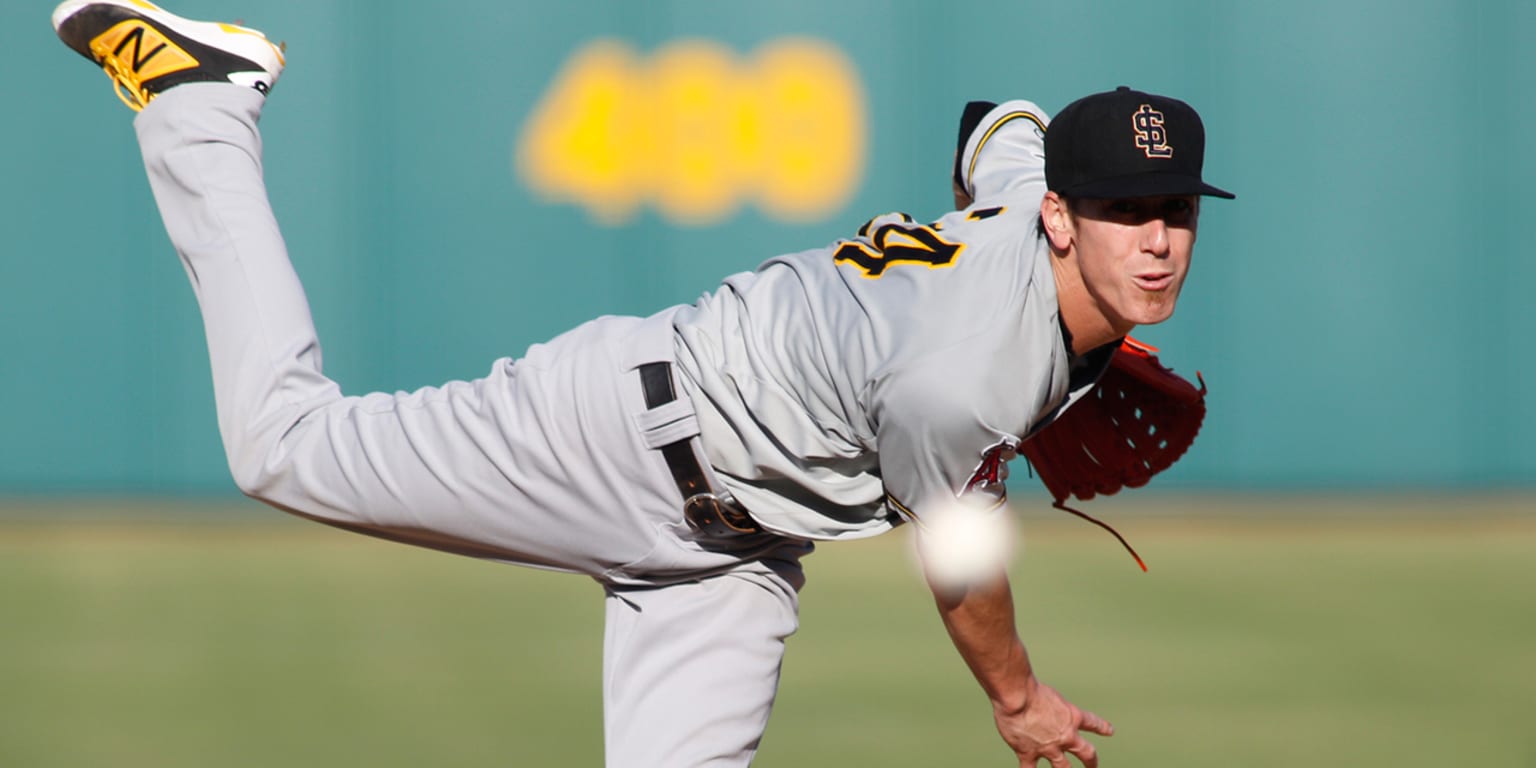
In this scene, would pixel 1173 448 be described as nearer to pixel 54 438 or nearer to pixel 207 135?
pixel 207 135

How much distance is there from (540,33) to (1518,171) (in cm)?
415

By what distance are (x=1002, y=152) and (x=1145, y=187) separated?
768mm

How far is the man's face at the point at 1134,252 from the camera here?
8.23 feet

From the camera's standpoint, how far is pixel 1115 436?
3.16 meters

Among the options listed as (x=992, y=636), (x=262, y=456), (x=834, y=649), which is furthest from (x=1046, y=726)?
(x=834, y=649)

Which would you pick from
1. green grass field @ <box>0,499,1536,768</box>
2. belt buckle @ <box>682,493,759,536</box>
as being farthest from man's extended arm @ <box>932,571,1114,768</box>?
green grass field @ <box>0,499,1536,768</box>

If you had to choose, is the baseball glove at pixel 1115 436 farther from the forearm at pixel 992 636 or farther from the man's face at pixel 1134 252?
the man's face at pixel 1134 252

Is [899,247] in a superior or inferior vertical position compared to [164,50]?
inferior

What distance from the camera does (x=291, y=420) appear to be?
2947mm

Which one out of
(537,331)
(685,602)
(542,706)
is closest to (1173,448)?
(685,602)

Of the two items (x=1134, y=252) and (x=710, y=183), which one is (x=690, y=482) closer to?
(x=1134, y=252)

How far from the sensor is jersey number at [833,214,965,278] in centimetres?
270

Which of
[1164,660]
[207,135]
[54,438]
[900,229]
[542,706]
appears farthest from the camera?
[54,438]

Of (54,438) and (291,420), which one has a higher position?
(291,420)
